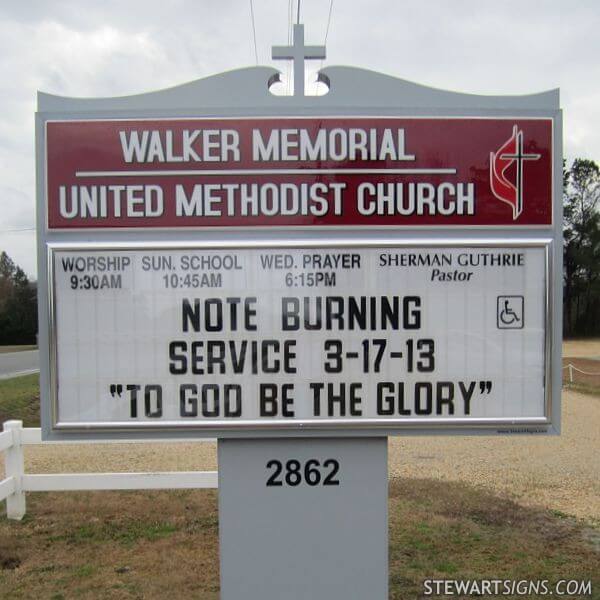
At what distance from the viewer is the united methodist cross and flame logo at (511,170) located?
3.64 meters

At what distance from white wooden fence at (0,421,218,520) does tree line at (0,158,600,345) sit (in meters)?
49.4

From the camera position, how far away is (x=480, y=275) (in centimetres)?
367

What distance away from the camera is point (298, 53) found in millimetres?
3701

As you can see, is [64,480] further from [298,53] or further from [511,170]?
[511,170]

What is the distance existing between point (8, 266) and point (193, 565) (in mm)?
64535

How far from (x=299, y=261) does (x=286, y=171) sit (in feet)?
1.84

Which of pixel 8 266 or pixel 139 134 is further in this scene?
pixel 8 266

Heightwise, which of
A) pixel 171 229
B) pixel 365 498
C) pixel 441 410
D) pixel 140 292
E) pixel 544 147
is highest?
pixel 544 147

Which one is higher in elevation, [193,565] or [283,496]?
[283,496]

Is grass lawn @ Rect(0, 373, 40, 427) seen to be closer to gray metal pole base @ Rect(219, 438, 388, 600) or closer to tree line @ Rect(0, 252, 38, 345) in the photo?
gray metal pole base @ Rect(219, 438, 388, 600)

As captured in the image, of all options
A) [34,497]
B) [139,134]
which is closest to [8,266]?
[34,497]

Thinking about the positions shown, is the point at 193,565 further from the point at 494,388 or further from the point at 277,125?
the point at 277,125

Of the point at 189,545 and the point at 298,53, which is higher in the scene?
the point at 298,53

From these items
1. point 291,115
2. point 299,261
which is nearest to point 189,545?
point 299,261
